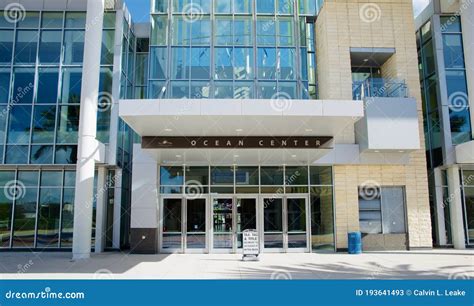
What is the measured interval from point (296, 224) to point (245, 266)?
519 centimetres

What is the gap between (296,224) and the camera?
57.7ft

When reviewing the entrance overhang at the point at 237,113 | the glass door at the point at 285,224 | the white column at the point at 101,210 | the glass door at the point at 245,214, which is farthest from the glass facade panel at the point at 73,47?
the glass door at the point at 285,224

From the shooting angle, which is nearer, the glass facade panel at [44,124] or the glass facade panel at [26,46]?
the glass facade panel at [44,124]

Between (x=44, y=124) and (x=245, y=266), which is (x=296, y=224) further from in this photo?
(x=44, y=124)

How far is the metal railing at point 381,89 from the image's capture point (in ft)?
57.9

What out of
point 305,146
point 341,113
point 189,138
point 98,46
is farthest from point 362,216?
A: point 98,46

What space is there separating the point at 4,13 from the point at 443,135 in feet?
68.5

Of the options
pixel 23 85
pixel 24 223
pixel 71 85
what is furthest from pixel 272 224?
pixel 23 85

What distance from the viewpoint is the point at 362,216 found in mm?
17625

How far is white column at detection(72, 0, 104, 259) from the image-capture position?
1460 cm

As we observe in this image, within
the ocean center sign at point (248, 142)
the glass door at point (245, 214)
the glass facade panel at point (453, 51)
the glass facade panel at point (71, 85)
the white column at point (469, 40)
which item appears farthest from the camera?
the glass facade panel at point (453, 51)

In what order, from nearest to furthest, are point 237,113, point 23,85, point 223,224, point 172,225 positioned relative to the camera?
point 237,113 < point 172,225 < point 223,224 < point 23,85

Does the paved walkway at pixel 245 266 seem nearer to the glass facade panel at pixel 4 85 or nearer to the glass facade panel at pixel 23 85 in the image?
the glass facade panel at pixel 23 85

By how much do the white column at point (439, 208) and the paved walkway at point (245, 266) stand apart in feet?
5.37
